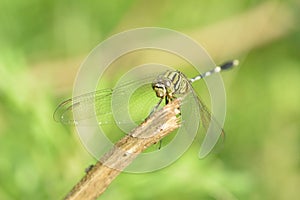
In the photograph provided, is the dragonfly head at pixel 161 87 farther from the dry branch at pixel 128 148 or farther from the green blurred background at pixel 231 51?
the green blurred background at pixel 231 51

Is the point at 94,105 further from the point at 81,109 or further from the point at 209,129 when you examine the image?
the point at 209,129

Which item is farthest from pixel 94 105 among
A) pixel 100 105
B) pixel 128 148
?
pixel 128 148

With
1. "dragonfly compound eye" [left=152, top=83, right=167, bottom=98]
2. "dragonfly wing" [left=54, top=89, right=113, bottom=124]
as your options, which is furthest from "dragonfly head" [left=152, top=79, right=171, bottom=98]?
"dragonfly wing" [left=54, top=89, right=113, bottom=124]

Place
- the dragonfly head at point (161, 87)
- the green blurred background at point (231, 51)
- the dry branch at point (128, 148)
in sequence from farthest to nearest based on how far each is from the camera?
1. the green blurred background at point (231, 51)
2. the dragonfly head at point (161, 87)
3. the dry branch at point (128, 148)

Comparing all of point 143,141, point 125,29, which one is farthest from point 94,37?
point 143,141

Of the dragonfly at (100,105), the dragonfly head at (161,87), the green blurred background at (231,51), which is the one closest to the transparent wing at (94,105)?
the dragonfly at (100,105)

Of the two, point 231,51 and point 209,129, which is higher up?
point 209,129
